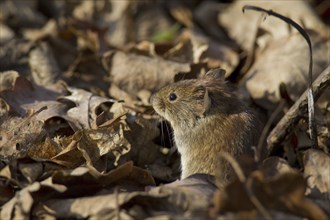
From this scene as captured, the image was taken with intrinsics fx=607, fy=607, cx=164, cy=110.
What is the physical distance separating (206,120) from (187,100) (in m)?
0.26

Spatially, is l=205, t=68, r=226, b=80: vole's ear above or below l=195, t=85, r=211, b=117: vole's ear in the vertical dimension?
above

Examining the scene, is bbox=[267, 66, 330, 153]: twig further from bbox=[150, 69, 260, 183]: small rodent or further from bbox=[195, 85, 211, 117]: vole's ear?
bbox=[195, 85, 211, 117]: vole's ear

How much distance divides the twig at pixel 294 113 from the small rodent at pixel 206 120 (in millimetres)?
303

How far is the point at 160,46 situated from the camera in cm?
695

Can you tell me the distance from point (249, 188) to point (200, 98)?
1.78 metres

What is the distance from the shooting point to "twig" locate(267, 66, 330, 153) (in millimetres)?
4801

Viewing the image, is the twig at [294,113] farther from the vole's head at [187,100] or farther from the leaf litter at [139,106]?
the vole's head at [187,100]

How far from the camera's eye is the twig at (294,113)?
4801mm

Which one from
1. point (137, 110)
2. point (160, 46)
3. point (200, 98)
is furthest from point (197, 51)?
point (200, 98)

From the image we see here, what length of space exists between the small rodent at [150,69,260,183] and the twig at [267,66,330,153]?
0.99 ft

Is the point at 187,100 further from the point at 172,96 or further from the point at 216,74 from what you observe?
the point at 216,74

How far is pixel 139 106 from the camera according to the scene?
580cm

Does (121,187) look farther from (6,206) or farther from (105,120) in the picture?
(105,120)

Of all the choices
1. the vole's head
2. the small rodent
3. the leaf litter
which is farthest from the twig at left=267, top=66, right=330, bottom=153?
the vole's head
